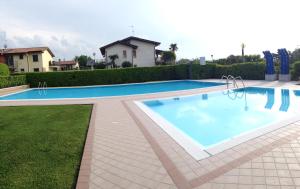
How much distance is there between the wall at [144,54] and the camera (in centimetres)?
3678

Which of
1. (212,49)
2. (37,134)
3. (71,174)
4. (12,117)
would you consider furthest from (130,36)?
(71,174)

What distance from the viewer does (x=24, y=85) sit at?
24.4 meters

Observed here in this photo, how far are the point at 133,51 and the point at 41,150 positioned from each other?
104ft

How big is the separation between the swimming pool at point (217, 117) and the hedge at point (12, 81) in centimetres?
1618

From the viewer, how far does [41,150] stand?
17.7ft

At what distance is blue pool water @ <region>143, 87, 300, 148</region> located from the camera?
773cm

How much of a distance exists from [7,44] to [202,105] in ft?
156

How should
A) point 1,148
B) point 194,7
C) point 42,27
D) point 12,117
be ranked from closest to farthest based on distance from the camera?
point 1,148
point 12,117
point 194,7
point 42,27

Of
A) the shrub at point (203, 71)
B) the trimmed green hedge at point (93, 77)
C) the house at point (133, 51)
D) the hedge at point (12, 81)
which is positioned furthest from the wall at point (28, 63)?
the shrub at point (203, 71)

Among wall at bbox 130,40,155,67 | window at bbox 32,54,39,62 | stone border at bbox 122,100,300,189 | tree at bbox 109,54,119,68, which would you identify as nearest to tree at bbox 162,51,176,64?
wall at bbox 130,40,155,67

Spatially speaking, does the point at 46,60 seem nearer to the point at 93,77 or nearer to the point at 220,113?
the point at 93,77

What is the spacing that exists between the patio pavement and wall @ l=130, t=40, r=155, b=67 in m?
31.0

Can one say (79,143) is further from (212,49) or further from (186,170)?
(212,49)

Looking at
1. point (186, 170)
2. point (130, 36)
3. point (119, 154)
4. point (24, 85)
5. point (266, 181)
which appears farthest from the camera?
point (130, 36)
